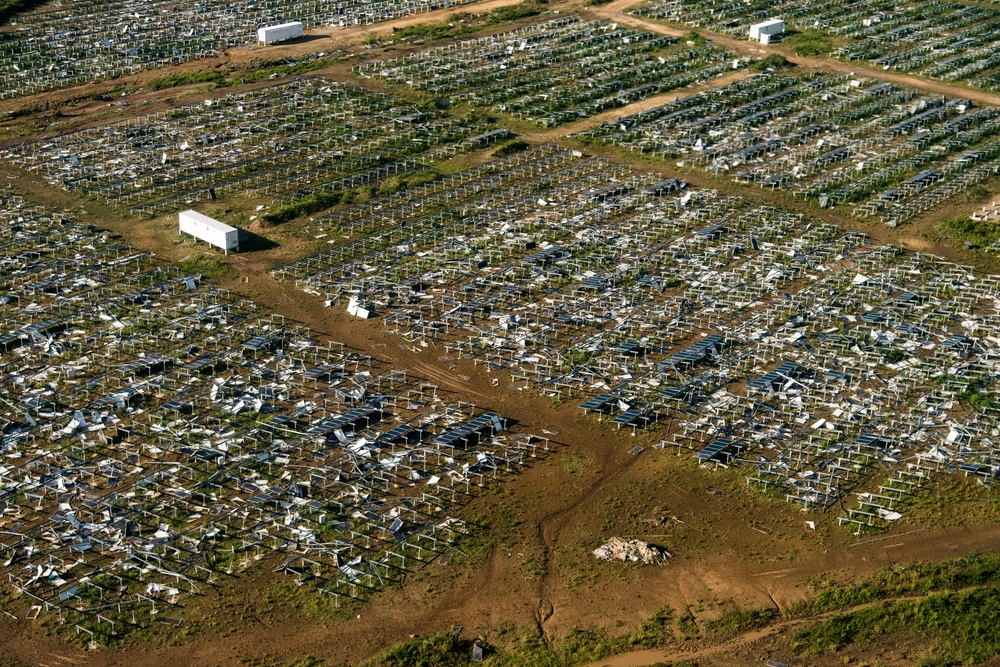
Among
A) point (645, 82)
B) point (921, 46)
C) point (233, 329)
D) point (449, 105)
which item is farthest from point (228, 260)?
point (921, 46)

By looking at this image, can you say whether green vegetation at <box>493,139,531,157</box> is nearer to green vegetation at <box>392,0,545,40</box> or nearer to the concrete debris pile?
green vegetation at <box>392,0,545,40</box>

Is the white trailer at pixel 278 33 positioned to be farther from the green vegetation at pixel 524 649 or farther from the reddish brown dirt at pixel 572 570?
the green vegetation at pixel 524 649

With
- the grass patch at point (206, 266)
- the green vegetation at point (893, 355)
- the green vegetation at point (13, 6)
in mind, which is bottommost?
the green vegetation at point (893, 355)

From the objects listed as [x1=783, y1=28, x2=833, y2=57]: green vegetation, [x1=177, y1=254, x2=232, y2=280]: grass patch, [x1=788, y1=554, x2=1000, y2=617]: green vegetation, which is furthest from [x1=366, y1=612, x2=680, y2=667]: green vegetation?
[x1=783, y1=28, x2=833, y2=57]: green vegetation

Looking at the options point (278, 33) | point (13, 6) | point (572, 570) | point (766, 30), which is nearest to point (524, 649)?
point (572, 570)

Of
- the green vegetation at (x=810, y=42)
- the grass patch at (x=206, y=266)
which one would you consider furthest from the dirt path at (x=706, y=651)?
the green vegetation at (x=810, y=42)

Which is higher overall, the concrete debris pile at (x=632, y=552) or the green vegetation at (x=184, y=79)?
the green vegetation at (x=184, y=79)

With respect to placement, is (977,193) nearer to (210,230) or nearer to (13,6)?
(210,230)
